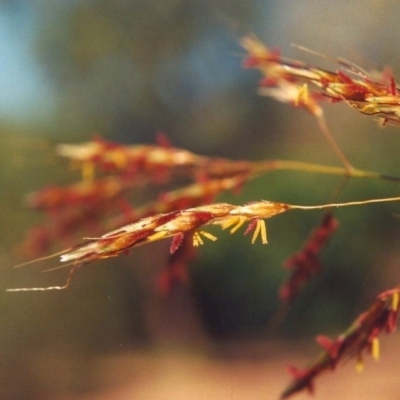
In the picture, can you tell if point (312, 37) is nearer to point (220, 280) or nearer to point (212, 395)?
point (220, 280)

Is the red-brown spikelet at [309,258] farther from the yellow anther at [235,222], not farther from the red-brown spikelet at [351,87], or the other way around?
the yellow anther at [235,222]

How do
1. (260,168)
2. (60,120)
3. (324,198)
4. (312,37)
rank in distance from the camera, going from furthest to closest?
(60,120), (324,198), (312,37), (260,168)

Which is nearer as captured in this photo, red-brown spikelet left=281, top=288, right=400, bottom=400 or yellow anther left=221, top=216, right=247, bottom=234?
yellow anther left=221, top=216, right=247, bottom=234

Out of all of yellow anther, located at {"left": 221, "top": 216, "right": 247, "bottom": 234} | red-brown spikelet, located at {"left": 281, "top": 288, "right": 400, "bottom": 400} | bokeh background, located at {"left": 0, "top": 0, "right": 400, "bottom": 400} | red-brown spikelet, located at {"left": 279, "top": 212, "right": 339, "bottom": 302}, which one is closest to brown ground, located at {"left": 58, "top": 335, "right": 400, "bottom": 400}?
bokeh background, located at {"left": 0, "top": 0, "right": 400, "bottom": 400}

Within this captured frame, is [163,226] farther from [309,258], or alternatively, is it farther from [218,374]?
[218,374]

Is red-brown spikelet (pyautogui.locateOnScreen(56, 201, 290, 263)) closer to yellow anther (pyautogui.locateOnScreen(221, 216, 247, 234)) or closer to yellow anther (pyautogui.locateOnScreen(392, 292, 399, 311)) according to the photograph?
yellow anther (pyautogui.locateOnScreen(221, 216, 247, 234))

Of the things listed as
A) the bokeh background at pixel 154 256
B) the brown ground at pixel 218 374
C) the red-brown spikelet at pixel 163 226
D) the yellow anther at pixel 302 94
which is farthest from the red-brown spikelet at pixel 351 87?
the brown ground at pixel 218 374

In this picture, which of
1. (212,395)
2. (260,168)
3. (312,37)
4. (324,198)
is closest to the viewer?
(260,168)

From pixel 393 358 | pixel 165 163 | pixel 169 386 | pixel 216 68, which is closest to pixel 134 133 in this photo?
pixel 216 68
